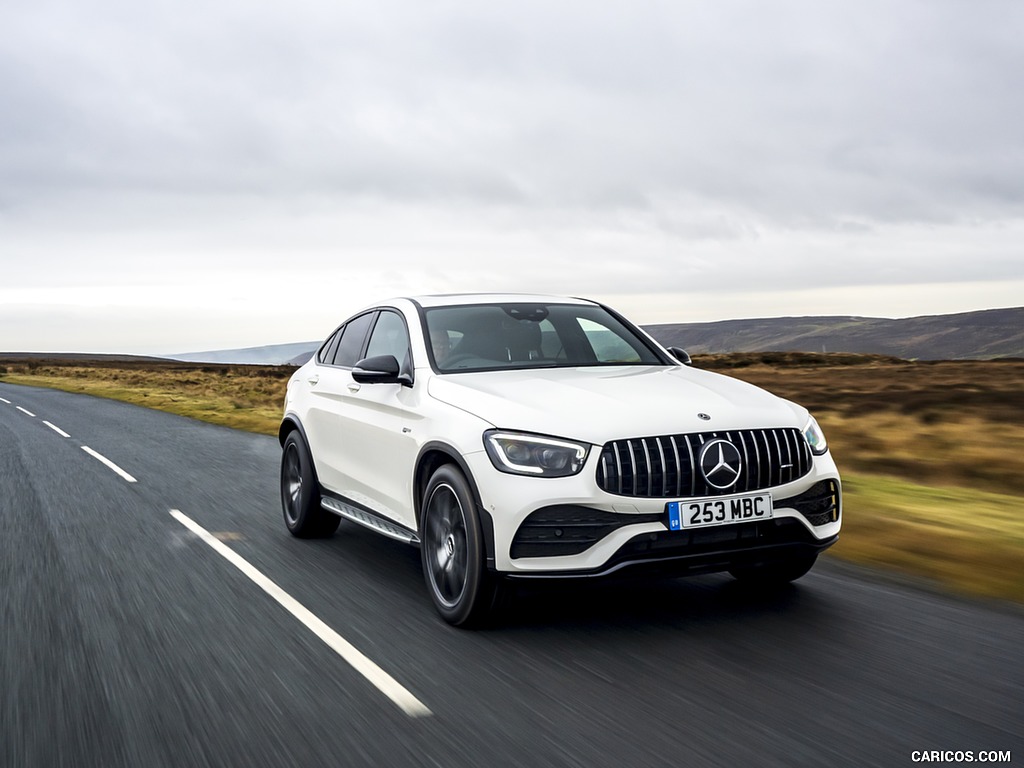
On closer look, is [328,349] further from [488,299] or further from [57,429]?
[57,429]

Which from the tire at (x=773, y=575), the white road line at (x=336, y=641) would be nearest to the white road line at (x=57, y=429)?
the white road line at (x=336, y=641)

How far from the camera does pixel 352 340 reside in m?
7.50

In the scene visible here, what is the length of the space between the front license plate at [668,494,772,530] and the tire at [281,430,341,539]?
12.0 feet

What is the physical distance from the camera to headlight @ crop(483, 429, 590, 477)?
4637mm

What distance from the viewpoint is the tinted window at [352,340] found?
23.8 ft

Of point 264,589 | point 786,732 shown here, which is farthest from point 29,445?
point 786,732

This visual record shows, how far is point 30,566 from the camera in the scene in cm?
672

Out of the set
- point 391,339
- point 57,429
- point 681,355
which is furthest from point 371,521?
point 57,429

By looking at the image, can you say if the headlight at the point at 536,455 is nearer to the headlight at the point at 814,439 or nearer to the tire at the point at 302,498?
the headlight at the point at 814,439

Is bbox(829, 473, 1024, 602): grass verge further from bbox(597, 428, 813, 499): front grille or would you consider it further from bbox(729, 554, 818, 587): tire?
bbox(597, 428, 813, 499): front grille

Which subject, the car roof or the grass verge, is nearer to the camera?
the grass verge

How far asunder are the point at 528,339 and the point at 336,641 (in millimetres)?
2375

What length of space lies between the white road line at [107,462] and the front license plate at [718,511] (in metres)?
8.47

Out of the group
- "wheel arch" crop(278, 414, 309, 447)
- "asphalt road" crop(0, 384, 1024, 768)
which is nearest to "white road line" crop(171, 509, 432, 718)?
"asphalt road" crop(0, 384, 1024, 768)
